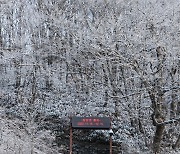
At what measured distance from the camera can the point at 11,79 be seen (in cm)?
1950

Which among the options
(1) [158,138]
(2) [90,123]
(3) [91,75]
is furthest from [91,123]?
(3) [91,75]

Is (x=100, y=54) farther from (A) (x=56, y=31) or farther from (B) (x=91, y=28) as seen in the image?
(A) (x=56, y=31)

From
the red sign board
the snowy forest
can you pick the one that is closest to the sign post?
the red sign board

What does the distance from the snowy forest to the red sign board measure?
Answer: 1776 millimetres

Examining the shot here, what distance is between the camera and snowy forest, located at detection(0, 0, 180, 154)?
1110 centimetres

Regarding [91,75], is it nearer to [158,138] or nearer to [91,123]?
[158,138]

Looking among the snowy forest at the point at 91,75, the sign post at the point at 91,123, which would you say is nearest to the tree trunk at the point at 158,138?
the snowy forest at the point at 91,75

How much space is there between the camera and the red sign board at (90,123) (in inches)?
394

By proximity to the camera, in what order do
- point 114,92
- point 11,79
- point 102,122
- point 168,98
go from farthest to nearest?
point 11,79, point 114,92, point 168,98, point 102,122

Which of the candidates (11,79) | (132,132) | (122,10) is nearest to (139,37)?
(122,10)

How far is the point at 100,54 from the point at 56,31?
534cm

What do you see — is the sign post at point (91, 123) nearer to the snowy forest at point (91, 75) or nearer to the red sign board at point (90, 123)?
the red sign board at point (90, 123)

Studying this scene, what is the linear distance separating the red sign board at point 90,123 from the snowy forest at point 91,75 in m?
1.78

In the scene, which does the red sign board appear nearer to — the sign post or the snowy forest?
the sign post
